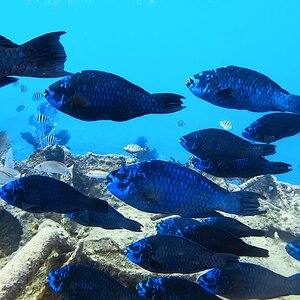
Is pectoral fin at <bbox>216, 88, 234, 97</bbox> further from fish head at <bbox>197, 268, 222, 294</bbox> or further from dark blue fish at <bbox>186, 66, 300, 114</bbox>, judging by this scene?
fish head at <bbox>197, 268, 222, 294</bbox>

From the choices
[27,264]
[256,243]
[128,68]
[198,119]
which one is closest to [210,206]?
[27,264]

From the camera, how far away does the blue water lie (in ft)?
421

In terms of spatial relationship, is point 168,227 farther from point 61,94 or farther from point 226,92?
point 61,94

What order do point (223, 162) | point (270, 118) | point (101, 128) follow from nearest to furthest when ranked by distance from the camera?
1. point (223, 162)
2. point (270, 118)
3. point (101, 128)

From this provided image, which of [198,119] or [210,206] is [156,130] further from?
[210,206]

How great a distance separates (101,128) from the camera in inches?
4038

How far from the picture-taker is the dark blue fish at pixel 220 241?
3.01 m

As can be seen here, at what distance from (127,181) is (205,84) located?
133 cm

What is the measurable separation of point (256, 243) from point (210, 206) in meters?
3.93

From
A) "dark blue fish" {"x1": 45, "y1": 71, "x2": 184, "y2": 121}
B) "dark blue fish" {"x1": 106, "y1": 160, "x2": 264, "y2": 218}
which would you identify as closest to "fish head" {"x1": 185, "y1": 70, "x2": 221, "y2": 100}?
"dark blue fish" {"x1": 45, "y1": 71, "x2": 184, "y2": 121}

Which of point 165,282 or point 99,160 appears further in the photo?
point 99,160

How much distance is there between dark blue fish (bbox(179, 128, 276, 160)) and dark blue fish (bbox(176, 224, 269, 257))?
0.74m

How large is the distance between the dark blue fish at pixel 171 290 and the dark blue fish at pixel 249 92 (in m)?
1.66

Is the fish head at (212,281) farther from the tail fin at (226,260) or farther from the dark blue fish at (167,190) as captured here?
the dark blue fish at (167,190)
